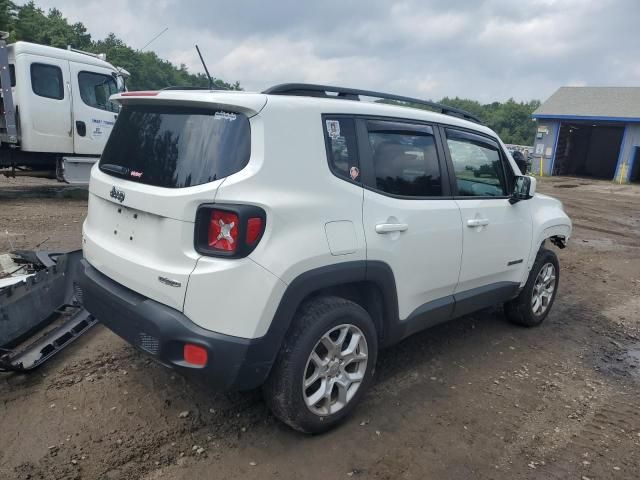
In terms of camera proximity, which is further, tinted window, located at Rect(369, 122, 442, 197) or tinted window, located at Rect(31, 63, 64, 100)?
tinted window, located at Rect(31, 63, 64, 100)

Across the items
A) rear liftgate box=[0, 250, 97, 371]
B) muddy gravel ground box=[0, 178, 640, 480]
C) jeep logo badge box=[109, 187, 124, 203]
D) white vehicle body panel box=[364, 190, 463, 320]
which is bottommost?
muddy gravel ground box=[0, 178, 640, 480]

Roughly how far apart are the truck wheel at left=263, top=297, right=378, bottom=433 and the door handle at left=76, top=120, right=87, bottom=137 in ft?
30.5

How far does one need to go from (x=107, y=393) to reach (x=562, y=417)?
118 inches

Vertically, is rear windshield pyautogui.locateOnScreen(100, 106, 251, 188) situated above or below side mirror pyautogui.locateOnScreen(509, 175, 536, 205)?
above

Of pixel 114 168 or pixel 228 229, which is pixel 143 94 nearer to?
pixel 114 168

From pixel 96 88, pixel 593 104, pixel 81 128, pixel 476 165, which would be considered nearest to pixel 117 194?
pixel 476 165

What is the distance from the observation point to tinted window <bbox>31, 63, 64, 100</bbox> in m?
9.61

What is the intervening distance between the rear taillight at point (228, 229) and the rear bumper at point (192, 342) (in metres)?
0.40

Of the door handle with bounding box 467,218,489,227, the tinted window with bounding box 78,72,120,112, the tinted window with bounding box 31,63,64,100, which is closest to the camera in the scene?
the door handle with bounding box 467,218,489,227

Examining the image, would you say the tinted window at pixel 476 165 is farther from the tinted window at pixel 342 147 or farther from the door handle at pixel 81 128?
the door handle at pixel 81 128

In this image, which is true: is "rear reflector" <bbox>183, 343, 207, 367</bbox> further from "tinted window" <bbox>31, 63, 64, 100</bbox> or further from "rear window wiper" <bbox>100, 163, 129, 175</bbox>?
"tinted window" <bbox>31, 63, 64, 100</bbox>

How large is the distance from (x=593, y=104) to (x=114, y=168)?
31.5 meters

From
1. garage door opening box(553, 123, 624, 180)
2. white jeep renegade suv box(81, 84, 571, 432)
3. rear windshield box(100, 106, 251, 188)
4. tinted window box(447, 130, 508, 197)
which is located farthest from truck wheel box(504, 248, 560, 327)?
garage door opening box(553, 123, 624, 180)

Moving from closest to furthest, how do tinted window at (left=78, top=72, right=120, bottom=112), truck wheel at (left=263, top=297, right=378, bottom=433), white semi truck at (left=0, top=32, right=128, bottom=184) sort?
1. truck wheel at (left=263, top=297, right=378, bottom=433)
2. white semi truck at (left=0, top=32, right=128, bottom=184)
3. tinted window at (left=78, top=72, right=120, bottom=112)
